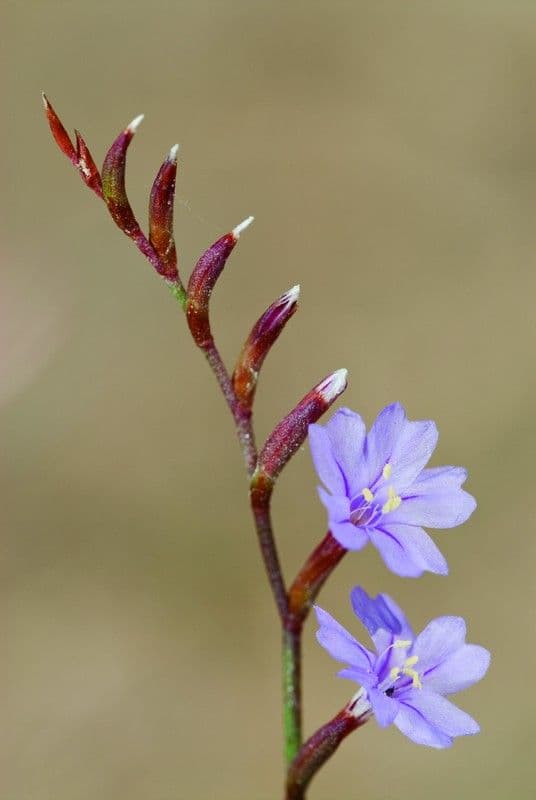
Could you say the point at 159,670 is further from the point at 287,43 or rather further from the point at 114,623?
the point at 287,43

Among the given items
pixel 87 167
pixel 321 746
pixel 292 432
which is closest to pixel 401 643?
pixel 321 746

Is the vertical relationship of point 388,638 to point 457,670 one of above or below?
above

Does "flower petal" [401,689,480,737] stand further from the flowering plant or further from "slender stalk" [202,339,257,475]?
"slender stalk" [202,339,257,475]

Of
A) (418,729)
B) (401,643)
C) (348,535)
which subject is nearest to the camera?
(348,535)

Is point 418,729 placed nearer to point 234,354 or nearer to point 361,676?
point 361,676

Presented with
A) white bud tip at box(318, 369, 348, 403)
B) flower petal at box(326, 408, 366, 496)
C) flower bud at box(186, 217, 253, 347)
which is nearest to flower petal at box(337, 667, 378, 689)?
flower petal at box(326, 408, 366, 496)

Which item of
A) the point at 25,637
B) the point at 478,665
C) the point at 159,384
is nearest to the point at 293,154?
the point at 159,384
